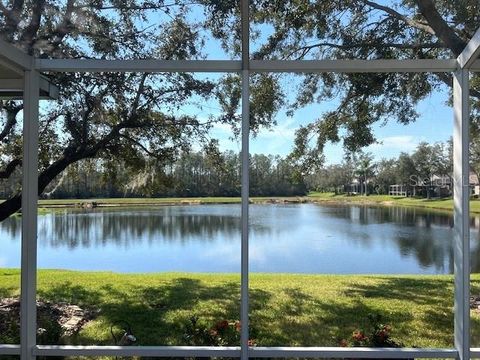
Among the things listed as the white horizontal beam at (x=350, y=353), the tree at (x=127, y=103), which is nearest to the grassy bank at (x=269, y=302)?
the white horizontal beam at (x=350, y=353)

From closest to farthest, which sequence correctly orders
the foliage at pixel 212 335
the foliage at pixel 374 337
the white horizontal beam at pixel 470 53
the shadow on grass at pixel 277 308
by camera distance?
the white horizontal beam at pixel 470 53
the foliage at pixel 374 337
the foliage at pixel 212 335
the shadow on grass at pixel 277 308

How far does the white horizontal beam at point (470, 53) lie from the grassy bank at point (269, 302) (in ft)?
6.12

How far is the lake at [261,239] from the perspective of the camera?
3.54 m

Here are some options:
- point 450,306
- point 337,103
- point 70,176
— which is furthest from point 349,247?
point 70,176

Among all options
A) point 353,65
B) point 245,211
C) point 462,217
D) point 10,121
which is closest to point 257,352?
point 245,211

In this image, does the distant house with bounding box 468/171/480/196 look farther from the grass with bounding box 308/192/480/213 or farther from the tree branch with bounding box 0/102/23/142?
the tree branch with bounding box 0/102/23/142

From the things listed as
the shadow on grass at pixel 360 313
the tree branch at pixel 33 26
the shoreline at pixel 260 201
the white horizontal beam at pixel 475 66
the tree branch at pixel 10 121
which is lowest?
the shadow on grass at pixel 360 313

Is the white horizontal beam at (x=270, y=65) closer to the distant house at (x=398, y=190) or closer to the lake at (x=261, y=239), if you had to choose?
the lake at (x=261, y=239)

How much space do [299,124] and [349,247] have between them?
115 cm

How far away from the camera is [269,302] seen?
388 cm

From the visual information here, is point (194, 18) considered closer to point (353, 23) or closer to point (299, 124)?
point (353, 23)

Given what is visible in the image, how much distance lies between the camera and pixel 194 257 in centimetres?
383

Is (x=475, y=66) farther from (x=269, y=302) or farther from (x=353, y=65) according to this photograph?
(x=269, y=302)

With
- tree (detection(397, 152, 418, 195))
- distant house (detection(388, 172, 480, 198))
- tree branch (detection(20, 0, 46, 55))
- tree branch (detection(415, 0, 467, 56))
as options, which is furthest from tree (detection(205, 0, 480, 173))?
tree branch (detection(20, 0, 46, 55))
